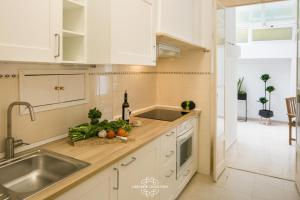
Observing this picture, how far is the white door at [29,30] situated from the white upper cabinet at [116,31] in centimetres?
33

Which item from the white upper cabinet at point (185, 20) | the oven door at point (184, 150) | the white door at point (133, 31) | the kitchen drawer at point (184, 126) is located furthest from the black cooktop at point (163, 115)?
the white upper cabinet at point (185, 20)

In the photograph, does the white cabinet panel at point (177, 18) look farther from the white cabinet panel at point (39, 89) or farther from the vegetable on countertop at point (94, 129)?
the white cabinet panel at point (39, 89)

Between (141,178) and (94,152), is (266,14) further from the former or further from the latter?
(94,152)

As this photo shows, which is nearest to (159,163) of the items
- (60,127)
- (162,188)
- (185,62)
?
(162,188)

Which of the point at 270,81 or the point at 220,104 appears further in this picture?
the point at 270,81

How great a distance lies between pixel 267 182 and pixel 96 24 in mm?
2695

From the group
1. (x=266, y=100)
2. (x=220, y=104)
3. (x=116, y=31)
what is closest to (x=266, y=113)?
(x=266, y=100)

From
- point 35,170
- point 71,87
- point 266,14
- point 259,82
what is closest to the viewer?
point 35,170

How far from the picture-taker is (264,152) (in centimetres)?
391

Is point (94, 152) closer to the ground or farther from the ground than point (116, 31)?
closer to the ground

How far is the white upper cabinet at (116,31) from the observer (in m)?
1.55

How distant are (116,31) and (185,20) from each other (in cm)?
116

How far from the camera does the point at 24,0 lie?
1.13m

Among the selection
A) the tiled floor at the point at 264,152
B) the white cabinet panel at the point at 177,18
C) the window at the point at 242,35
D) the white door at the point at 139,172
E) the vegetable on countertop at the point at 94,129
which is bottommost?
the tiled floor at the point at 264,152
